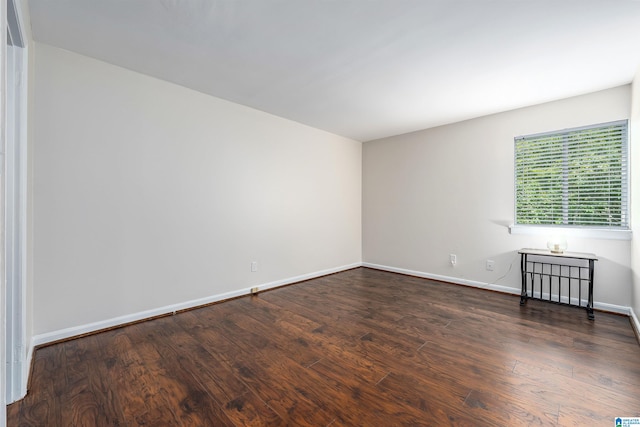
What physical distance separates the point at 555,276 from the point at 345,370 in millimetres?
2889

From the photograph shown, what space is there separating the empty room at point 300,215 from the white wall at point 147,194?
0.06 feet

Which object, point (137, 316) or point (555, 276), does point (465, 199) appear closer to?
point (555, 276)

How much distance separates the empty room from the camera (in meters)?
1.60

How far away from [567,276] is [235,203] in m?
3.91

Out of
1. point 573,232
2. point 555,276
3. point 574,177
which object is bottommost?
point 555,276

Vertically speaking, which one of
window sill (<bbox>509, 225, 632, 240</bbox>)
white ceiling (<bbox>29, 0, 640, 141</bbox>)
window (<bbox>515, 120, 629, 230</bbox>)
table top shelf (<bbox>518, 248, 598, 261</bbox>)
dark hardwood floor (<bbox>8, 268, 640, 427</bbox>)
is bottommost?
dark hardwood floor (<bbox>8, 268, 640, 427</bbox>)

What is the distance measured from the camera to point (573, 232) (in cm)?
310

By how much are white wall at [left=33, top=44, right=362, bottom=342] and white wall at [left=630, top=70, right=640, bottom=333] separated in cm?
348

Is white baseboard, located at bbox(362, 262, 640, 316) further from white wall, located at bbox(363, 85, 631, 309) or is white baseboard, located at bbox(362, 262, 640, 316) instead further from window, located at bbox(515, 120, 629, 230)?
window, located at bbox(515, 120, 629, 230)

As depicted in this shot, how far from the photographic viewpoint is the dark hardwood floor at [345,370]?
1.46 meters

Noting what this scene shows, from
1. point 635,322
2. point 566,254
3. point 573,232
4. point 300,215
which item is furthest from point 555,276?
point 300,215

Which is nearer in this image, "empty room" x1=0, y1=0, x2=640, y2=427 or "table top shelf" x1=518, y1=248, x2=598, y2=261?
"empty room" x1=0, y1=0, x2=640, y2=427

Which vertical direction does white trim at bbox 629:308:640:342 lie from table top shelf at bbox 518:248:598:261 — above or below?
below

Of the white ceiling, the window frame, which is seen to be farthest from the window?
the white ceiling
